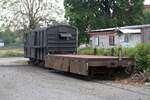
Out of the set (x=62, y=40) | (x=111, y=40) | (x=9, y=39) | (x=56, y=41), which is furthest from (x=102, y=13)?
(x=9, y=39)

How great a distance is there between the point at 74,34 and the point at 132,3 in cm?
2971

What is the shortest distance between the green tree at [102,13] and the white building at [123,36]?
14.3m

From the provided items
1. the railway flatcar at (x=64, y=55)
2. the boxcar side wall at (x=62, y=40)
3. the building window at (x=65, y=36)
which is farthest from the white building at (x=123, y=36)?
the building window at (x=65, y=36)

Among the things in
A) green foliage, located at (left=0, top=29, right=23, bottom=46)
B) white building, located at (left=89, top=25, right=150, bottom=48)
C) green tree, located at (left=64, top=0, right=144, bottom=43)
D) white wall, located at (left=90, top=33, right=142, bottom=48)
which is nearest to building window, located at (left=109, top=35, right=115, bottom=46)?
white building, located at (left=89, top=25, right=150, bottom=48)

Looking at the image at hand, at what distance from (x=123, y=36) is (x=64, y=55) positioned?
46.3ft

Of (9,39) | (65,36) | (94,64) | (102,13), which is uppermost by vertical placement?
(102,13)

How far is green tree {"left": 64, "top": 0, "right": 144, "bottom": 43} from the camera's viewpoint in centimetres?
5597

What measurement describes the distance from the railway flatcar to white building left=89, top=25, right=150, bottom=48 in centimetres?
649

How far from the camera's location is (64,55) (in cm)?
2512

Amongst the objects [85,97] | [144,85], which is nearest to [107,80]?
[144,85]

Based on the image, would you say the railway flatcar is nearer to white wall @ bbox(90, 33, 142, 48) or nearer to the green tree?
white wall @ bbox(90, 33, 142, 48)

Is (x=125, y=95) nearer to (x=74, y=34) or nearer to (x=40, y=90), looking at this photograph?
Answer: (x=40, y=90)

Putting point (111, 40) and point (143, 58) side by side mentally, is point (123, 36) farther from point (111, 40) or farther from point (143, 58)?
point (143, 58)

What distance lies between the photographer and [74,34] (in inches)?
1189
